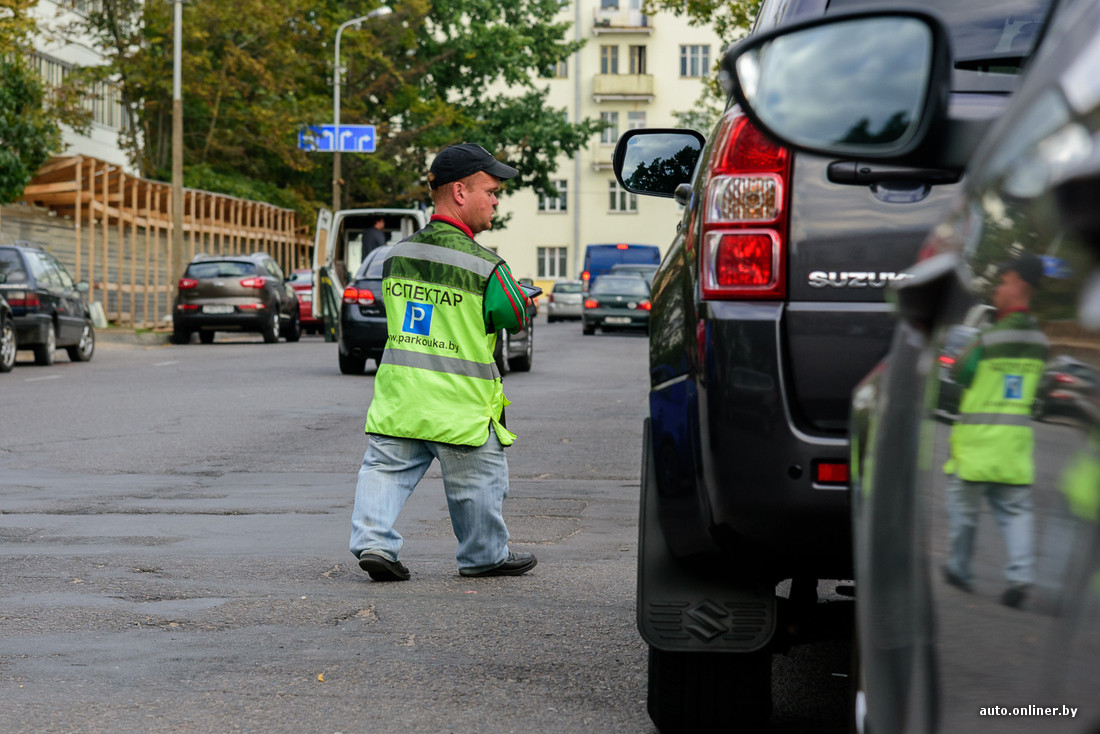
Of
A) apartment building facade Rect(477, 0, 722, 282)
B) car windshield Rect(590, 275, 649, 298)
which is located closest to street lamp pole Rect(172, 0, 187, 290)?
car windshield Rect(590, 275, 649, 298)

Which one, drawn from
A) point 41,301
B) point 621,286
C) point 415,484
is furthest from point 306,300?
point 415,484

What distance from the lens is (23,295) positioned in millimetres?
22234

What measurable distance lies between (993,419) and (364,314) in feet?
59.3

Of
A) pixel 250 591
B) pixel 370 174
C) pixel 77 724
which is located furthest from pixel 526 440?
pixel 370 174

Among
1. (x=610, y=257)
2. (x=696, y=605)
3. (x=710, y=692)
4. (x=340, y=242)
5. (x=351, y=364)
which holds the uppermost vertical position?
(x=610, y=257)

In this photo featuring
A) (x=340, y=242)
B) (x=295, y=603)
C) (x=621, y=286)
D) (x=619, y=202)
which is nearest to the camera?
(x=295, y=603)

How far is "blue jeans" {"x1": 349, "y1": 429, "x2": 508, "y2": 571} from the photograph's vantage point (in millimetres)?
6223

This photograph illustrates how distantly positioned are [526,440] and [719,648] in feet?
29.7

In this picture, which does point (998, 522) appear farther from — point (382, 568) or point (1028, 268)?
point (382, 568)

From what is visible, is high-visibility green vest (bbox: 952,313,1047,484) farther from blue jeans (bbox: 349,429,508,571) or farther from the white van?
the white van

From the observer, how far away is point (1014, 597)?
4.91 ft

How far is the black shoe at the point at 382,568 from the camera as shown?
6.12 meters

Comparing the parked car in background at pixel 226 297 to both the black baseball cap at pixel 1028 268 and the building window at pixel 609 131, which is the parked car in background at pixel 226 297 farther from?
the building window at pixel 609 131

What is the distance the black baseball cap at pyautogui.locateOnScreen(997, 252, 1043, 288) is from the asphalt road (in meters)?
2.74
